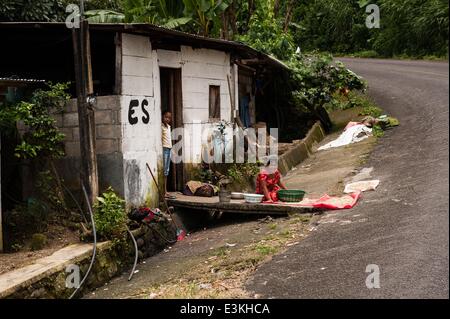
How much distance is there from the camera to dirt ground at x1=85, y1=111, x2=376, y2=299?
6641 millimetres

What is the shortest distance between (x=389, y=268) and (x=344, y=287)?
1.87 ft

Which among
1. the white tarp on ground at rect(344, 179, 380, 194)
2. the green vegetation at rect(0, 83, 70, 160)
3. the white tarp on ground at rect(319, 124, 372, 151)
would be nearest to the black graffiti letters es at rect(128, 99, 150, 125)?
the green vegetation at rect(0, 83, 70, 160)

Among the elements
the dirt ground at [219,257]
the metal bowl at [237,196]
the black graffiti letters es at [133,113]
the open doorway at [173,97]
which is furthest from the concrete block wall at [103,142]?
the metal bowl at [237,196]

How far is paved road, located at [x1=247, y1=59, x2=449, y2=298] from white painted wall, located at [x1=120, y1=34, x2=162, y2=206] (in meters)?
3.40

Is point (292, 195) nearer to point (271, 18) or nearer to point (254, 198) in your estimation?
point (254, 198)

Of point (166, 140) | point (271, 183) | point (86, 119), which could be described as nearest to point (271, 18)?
point (166, 140)

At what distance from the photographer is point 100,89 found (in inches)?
416

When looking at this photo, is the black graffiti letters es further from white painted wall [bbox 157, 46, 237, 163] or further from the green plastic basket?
the green plastic basket

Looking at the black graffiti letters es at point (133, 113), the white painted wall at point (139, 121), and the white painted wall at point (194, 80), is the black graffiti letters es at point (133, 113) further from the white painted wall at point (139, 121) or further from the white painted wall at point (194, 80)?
the white painted wall at point (194, 80)

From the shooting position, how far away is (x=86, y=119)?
9016 mm

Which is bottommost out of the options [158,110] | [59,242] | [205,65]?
[59,242]
